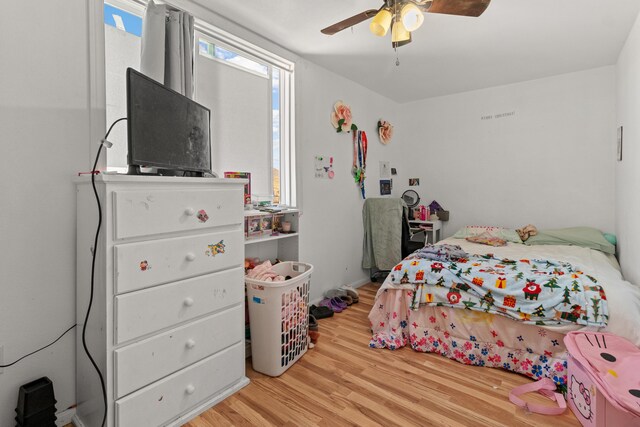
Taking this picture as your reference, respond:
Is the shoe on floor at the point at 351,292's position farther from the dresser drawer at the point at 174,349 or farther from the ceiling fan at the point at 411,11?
the ceiling fan at the point at 411,11

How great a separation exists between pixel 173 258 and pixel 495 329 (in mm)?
1992

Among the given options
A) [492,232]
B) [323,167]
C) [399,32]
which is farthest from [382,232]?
A: [399,32]

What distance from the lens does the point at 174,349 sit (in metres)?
1.54

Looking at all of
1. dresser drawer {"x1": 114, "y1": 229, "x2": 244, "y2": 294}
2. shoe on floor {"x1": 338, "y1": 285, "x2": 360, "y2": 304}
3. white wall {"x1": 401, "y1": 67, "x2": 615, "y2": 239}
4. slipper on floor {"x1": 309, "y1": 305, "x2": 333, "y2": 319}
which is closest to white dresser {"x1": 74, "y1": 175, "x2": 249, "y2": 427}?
dresser drawer {"x1": 114, "y1": 229, "x2": 244, "y2": 294}

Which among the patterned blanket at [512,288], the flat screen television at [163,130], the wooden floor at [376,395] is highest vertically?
the flat screen television at [163,130]

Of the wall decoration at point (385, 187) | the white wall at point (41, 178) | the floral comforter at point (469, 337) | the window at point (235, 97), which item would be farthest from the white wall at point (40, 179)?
the wall decoration at point (385, 187)

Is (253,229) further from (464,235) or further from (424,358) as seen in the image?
(464,235)

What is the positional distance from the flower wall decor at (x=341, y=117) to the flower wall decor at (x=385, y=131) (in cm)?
70

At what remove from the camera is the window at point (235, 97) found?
1.91 m

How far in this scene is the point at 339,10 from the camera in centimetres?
222

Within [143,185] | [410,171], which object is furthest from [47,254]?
[410,171]

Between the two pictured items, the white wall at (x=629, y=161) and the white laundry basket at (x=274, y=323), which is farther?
the white wall at (x=629, y=161)

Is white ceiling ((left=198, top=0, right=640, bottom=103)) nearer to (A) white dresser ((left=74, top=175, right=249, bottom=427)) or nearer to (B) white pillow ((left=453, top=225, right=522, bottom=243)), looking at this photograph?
(A) white dresser ((left=74, top=175, right=249, bottom=427))

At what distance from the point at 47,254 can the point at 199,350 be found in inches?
34.7
